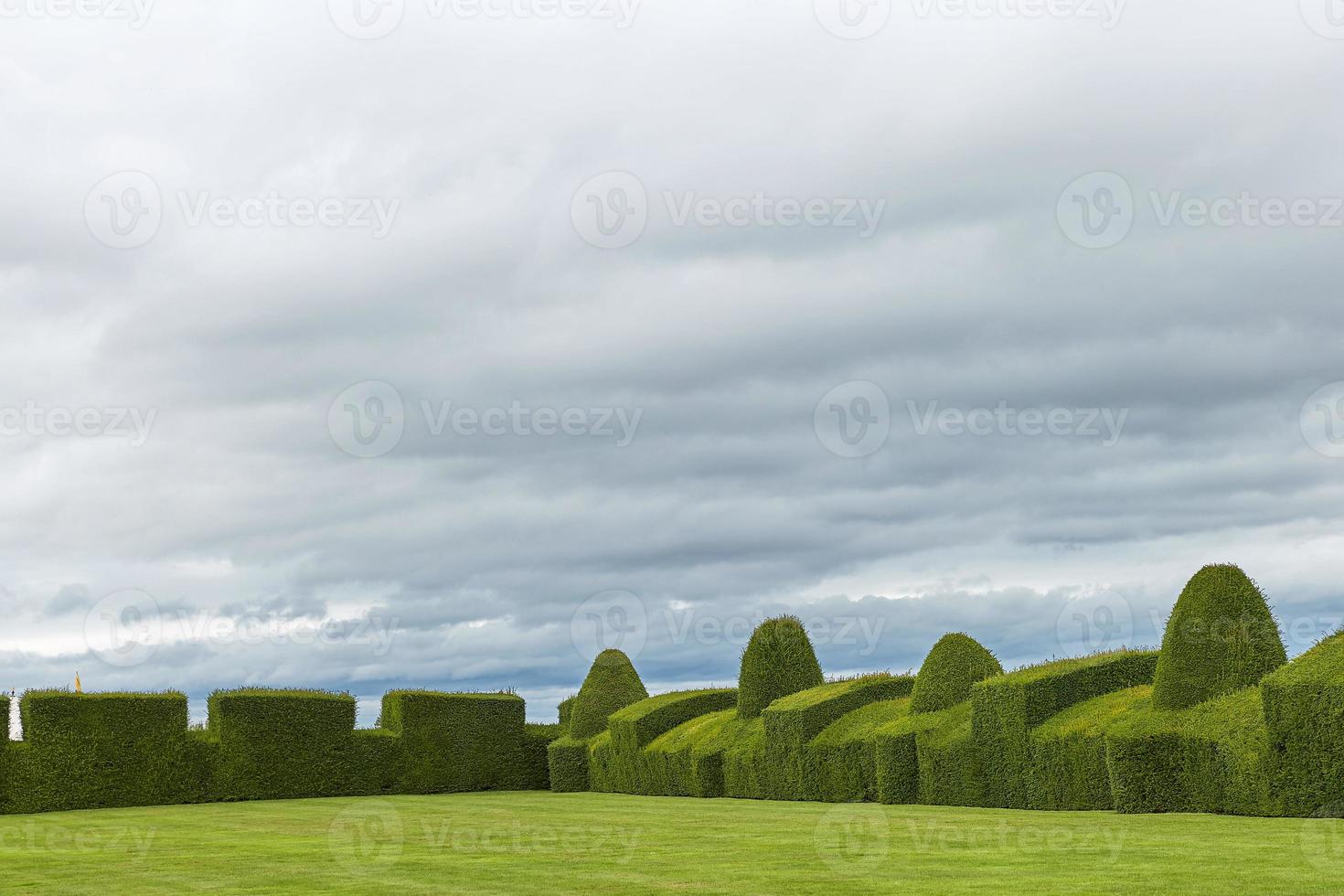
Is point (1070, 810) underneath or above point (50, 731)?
underneath

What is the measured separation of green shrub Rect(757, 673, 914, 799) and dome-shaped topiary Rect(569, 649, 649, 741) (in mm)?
11674

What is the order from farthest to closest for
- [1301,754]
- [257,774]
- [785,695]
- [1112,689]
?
[257,774] < [785,695] < [1112,689] < [1301,754]

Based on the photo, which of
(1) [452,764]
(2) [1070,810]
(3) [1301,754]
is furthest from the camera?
(1) [452,764]

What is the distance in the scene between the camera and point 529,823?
22.9 m

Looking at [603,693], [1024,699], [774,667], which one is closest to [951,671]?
[1024,699]

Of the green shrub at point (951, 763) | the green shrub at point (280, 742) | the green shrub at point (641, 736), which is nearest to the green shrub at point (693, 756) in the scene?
the green shrub at point (641, 736)

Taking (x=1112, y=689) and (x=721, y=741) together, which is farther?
(x=721, y=741)

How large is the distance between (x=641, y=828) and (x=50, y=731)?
21.8 metres

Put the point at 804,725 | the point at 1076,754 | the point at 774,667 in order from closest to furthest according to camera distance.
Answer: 1. the point at 1076,754
2. the point at 804,725
3. the point at 774,667

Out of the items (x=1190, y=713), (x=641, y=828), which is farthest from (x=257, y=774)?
(x=1190, y=713)

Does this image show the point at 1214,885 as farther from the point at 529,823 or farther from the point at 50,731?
the point at 50,731

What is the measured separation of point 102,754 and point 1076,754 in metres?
26.7

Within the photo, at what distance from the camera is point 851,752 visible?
2894 cm

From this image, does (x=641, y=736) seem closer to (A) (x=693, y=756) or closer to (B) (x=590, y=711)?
(A) (x=693, y=756)
